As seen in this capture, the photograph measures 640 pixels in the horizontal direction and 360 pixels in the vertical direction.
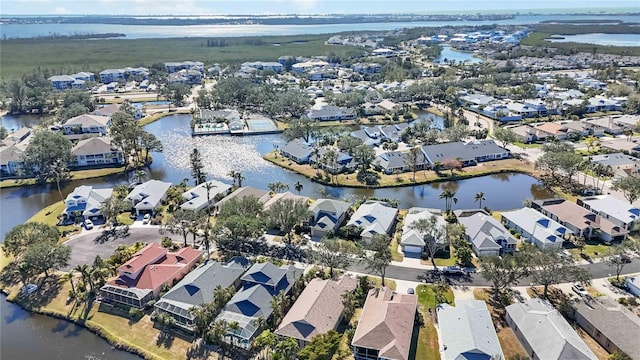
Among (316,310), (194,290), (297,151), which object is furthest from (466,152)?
(194,290)

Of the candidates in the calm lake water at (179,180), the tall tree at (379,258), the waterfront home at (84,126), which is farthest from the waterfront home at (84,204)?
the waterfront home at (84,126)

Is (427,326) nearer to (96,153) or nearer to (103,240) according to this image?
(103,240)

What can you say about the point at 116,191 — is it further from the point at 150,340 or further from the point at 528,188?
the point at 528,188

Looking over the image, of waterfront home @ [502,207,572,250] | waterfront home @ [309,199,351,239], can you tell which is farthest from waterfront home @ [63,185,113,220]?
waterfront home @ [502,207,572,250]

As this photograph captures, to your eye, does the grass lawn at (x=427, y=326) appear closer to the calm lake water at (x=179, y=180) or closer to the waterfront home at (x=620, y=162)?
the calm lake water at (x=179, y=180)

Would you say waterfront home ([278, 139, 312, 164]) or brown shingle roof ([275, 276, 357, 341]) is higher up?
waterfront home ([278, 139, 312, 164])

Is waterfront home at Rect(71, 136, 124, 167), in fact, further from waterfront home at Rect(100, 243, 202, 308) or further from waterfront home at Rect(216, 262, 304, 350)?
waterfront home at Rect(216, 262, 304, 350)
